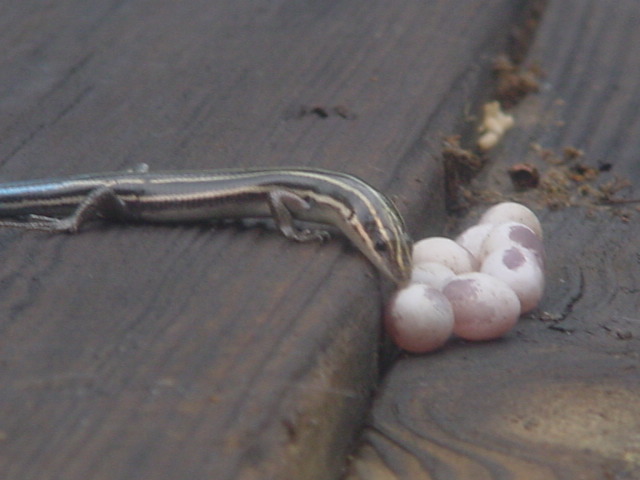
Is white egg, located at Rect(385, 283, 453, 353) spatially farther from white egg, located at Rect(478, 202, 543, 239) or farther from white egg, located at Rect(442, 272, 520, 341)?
white egg, located at Rect(478, 202, 543, 239)

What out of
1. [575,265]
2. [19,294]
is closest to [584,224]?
[575,265]

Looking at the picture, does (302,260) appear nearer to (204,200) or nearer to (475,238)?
(204,200)

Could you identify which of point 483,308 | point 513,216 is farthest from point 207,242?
point 513,216

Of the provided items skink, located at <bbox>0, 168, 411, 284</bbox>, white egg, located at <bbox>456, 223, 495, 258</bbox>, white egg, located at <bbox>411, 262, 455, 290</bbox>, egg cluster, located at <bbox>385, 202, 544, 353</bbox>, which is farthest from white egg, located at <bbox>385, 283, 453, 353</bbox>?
white egg, located at <bbox>456, 223, 495, 258</bbox>

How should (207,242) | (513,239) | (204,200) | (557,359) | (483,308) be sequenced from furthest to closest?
(204,200), (513,239), (207,242), (483,308), (557,359)

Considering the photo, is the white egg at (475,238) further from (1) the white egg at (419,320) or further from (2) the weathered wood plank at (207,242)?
(1) the white egg at (419,320)

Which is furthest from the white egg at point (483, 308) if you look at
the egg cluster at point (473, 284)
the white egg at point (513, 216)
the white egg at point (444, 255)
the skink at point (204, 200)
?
the white egg at point (513, 216)

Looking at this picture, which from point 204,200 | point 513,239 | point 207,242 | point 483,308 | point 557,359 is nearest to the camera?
point 557,359
